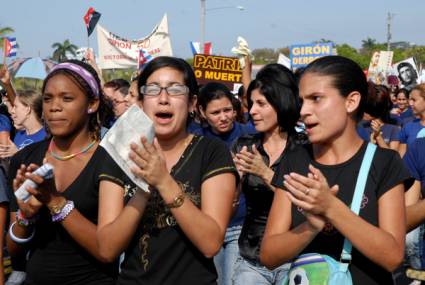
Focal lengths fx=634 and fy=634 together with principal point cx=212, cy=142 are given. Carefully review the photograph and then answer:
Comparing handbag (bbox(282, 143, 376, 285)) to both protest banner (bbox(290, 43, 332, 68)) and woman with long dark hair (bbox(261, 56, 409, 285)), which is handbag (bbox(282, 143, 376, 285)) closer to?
woman with long dark hair (bbox(261, 56, 409, 285))

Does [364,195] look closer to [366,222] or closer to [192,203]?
[366,222]

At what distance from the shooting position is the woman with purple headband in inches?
115

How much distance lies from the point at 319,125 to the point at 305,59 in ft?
45.6

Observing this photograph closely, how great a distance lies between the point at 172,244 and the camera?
2812 millimetres

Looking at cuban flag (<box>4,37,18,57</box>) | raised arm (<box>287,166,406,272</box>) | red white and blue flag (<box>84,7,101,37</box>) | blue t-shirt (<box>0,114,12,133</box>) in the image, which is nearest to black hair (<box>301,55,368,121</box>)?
raised arm (<box>287,166,406,272</box>)

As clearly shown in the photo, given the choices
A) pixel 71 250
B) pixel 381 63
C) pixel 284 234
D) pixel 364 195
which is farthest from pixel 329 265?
pixel 381 63

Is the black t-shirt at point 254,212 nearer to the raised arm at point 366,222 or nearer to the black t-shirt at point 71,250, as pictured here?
the black t-shirt at point 71,250

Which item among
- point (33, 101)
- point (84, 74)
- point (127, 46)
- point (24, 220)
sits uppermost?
point (84, 74)

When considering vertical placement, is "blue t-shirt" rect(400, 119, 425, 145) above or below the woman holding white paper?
below

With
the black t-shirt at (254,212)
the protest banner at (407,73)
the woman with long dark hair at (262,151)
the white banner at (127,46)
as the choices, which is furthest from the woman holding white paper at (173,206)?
the protest banner at (407,73)

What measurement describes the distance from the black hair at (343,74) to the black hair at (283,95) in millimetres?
1667

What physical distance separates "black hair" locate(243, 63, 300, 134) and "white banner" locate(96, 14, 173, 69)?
13728 mm

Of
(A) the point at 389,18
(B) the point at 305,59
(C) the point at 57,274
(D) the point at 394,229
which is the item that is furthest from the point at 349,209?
(A) the point at 389,18

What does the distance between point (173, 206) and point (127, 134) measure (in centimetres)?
36
